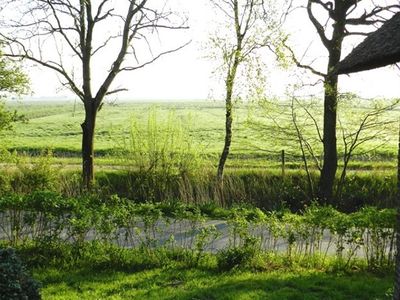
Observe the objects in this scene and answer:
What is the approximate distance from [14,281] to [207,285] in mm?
3728

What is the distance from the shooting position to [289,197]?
62.6 feet

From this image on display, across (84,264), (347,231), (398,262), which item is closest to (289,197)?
(347,231)

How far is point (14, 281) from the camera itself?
617 cm

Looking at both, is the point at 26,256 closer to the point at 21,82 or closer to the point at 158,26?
the point at 21,82

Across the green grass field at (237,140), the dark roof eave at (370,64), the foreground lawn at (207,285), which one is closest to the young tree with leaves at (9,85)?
the green grass field at (237,140)

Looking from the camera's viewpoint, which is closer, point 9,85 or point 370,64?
point 370,64

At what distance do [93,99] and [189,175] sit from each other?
14.4ft

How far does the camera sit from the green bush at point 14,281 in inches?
239

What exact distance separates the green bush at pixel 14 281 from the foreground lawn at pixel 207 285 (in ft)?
5.93

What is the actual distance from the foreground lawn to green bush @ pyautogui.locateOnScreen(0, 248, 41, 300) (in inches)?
71.2

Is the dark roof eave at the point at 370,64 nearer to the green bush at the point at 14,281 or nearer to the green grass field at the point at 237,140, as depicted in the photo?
the green bush at the point at 14,281

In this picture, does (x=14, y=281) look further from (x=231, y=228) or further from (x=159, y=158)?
(x=159, y=158)

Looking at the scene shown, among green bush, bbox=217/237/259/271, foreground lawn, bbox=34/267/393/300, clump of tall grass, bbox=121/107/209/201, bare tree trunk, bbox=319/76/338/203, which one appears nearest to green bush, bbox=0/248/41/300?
foreground lawn, bbox=34/267/393/300

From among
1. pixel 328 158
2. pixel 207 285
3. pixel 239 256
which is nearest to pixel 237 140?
pixel 328 158
